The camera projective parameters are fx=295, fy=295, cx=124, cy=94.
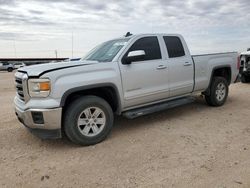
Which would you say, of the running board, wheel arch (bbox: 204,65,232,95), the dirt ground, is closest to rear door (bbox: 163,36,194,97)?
the running board

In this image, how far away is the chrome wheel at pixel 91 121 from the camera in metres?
5.06

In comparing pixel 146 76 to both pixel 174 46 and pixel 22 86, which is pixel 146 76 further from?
pixel 22 86

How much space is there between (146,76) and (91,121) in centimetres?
151

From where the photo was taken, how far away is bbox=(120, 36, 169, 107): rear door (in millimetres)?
5645

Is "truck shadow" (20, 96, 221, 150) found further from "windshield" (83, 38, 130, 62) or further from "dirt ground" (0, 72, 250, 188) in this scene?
"windshield" (83, 38, 130, 62)

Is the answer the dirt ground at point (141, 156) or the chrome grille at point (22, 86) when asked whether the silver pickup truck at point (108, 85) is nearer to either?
the chrome grille at point (22, 86)

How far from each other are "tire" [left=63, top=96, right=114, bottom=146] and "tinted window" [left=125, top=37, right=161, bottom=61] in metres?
1.43

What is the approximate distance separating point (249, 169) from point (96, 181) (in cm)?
207

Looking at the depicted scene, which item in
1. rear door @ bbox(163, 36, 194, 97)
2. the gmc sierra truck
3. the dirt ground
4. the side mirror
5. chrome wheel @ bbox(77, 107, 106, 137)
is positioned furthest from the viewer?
the gmc sierra truck

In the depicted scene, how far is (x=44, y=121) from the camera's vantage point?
15.5ft

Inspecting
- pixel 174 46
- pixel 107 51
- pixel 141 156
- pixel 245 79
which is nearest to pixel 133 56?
pixel 107 51

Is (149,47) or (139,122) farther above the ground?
(149,47)

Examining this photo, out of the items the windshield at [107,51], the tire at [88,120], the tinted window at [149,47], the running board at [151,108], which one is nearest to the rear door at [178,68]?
the running board at [151,108]

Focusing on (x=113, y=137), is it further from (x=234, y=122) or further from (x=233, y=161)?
(x=234, y=122)
